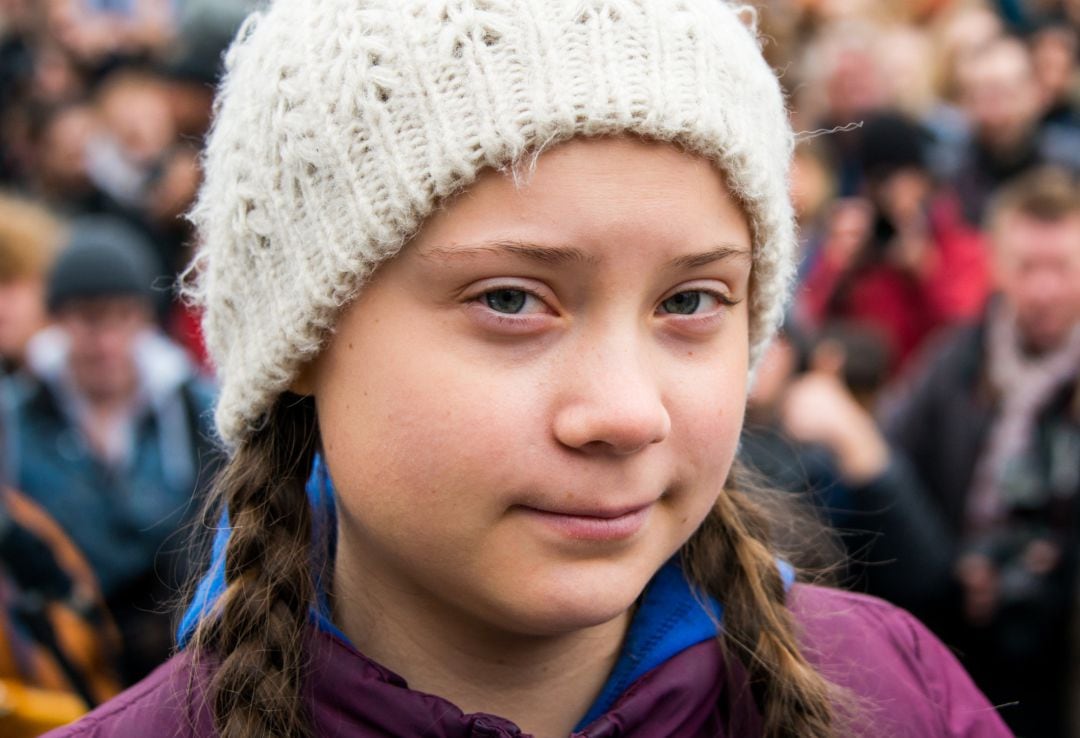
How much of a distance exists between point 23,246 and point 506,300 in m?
3.34

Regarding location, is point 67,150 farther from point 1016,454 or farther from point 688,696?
point 688,696

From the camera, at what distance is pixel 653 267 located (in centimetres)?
171

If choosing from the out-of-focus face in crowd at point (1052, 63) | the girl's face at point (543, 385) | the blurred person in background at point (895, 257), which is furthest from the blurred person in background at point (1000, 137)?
the girl's face at point (543, 385)

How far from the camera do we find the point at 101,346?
4.32 metres

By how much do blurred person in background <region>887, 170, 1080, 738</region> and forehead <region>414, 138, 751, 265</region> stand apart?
2.89 m

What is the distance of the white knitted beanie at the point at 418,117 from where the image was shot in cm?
172

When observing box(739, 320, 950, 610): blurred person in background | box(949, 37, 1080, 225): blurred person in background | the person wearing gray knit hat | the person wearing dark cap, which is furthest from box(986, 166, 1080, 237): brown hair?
the person wearing gray knit hat

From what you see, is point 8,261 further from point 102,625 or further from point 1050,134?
point 1050,134

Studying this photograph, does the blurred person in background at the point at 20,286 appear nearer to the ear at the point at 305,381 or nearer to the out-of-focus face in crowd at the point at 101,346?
the out-of-focus face in crowd at the point at 101,346

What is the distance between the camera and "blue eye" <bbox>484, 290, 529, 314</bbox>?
171 cm

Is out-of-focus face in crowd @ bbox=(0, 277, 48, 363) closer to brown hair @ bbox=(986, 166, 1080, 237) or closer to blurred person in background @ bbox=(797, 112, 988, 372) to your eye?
blurred person in background @ bbox=(797, 112, 988, 372)

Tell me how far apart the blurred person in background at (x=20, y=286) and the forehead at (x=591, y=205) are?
122 inches

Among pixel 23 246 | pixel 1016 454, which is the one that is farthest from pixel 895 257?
pixel 23 246

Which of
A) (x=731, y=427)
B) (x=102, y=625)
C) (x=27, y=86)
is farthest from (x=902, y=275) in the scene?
(x=27, y=86)
